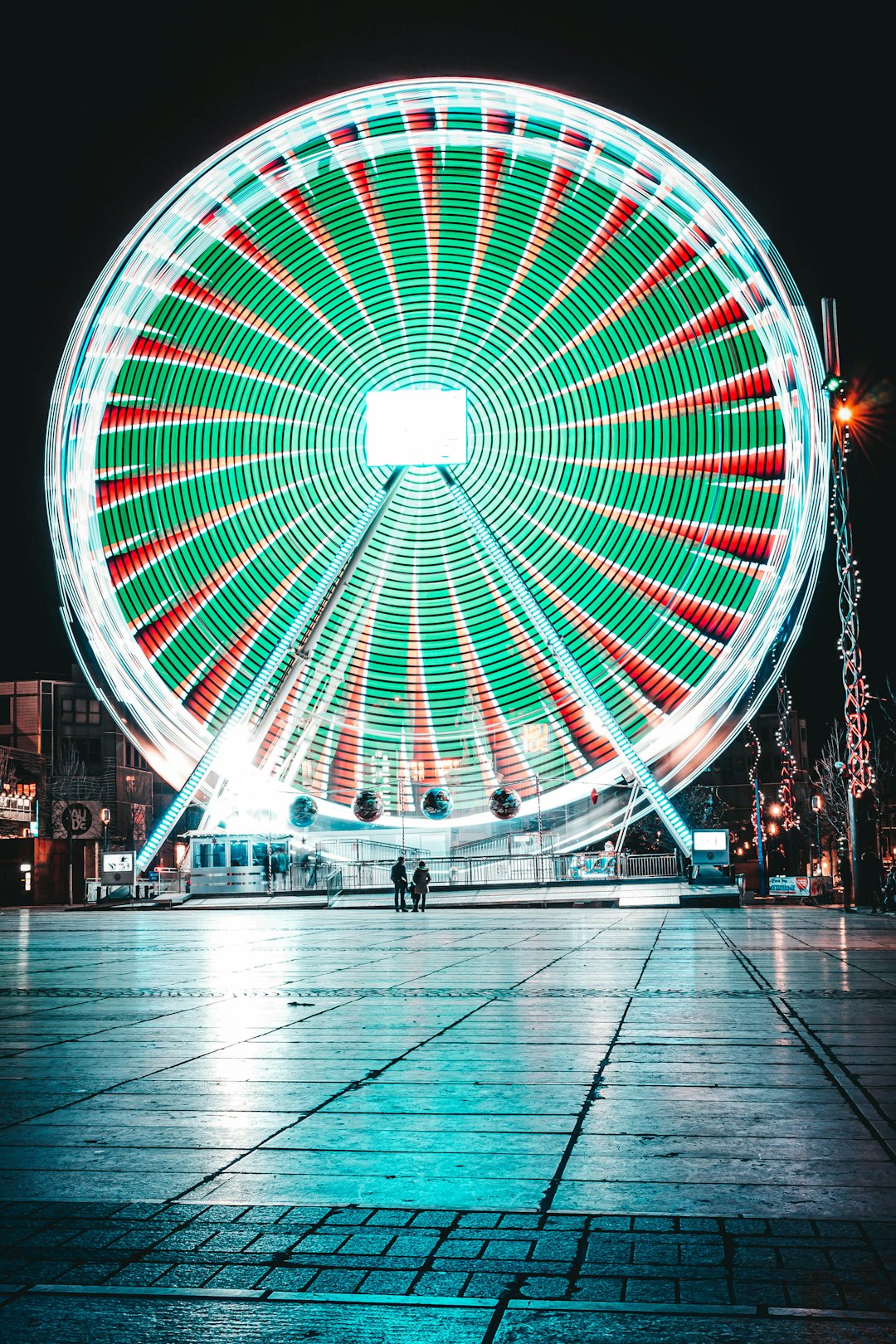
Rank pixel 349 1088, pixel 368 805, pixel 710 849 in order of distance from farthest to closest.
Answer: pixel 368 805, pixel 710 849, pixel 349 1088

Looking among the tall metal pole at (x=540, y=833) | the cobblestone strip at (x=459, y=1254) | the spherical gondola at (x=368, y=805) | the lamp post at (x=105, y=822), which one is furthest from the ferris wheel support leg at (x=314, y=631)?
the cobblestone strip at (x=459, y=1254)

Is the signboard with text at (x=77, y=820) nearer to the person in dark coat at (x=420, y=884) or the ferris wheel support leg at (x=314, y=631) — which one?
the ferris wheel support leg at (x=314, y=631)

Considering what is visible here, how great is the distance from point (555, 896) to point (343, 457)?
1523 centimetres

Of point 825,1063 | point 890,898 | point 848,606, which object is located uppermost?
point 848,606

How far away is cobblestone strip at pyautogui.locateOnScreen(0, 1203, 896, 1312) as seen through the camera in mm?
3268

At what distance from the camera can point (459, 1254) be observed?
354 centimetres

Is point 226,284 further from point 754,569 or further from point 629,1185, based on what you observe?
point 629,1185

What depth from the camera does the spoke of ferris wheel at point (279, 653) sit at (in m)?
39.9

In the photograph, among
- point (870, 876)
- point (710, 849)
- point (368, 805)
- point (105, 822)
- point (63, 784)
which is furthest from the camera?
point (105, 822)

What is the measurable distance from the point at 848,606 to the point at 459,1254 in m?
24.3

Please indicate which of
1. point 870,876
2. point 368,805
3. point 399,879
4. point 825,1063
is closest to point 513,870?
point 368,805

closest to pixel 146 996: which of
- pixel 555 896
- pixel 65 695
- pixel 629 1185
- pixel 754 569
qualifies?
pixel 629 1185

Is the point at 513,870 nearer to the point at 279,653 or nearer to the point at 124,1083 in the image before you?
the point at 279,653

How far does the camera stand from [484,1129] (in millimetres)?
4996
